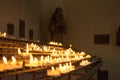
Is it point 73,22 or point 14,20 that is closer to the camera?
point 14,20

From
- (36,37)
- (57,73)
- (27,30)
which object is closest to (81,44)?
(36,37)

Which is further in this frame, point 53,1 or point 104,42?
point 53,1

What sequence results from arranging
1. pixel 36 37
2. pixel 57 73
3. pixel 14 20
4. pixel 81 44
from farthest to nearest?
pixel 81 44
pixel 36 37
pixel 14 20
pixel 57 73

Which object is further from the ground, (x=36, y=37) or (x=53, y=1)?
(x=53, y=1)

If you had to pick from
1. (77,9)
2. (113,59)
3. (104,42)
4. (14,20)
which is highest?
(77,9)

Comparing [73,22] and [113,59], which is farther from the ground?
[73,22]

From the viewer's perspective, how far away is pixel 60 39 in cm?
1404

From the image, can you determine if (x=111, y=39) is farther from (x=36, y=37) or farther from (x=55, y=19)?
(x=36, y=37)

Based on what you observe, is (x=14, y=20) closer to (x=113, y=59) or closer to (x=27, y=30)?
(x=27, y=30)

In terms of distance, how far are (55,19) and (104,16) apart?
2735mm

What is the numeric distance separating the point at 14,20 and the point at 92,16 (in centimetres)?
550

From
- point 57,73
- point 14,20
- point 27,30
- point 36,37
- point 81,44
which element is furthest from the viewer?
point 81,44

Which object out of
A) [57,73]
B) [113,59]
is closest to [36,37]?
[113,59]

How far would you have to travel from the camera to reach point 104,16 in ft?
44.1
